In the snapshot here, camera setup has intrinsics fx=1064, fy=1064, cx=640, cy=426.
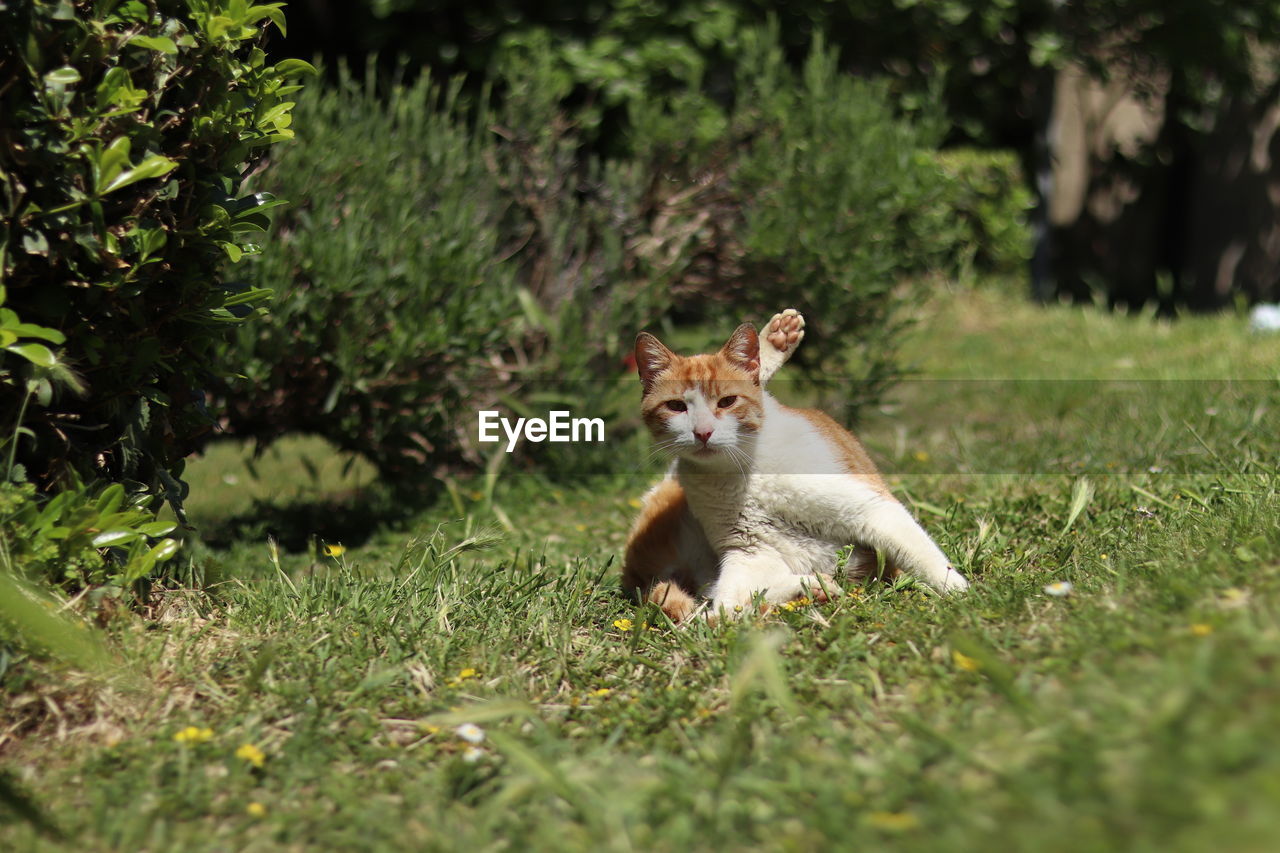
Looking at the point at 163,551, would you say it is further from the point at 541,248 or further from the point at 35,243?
the point at 541,248

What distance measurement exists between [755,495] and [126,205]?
1.91 m

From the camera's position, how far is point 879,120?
5879mm

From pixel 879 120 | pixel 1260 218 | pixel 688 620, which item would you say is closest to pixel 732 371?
pixel 688 620

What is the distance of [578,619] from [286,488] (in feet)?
11.3

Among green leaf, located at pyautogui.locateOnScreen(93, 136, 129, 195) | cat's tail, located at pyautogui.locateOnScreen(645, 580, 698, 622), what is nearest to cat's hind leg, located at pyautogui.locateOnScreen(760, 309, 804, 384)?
cat's tail, located at pyautogui.locateOnScreen(645, 580, 698, 622)

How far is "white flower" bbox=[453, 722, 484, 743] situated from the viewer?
2.36 metres

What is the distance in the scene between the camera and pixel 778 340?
3.65m

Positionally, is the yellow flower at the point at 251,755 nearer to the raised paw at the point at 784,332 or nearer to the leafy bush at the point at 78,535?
the leafy bush at the point at 78,535

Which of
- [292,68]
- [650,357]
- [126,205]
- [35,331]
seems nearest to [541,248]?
[650,357]

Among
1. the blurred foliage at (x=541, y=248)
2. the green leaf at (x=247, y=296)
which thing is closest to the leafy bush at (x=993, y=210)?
the blurred foliage at (x=541, y=248)

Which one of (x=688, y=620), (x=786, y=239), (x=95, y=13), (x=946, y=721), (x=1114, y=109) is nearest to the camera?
(x=946, y=721)

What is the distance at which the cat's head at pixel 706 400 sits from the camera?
316 centimetres

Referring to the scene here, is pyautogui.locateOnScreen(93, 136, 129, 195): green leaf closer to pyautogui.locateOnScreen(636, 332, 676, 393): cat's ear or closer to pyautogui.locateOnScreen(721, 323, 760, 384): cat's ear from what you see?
pyautogui.locateOnScreen(636, 332, 676, 393): cat's ear

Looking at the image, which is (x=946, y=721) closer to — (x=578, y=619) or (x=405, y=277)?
(x=578, y=619)
